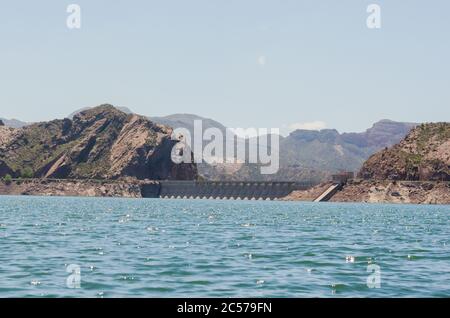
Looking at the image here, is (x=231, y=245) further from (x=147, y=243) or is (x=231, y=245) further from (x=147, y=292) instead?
(x=147, y=292)

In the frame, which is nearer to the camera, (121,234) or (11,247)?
(11,247)

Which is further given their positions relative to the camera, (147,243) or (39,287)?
(147,243)

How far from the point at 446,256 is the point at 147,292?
110 ft

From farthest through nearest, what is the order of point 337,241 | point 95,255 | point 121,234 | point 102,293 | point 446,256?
point 121,234 → point 337,241 → point 446,256 → point 95,255 → point 102,293

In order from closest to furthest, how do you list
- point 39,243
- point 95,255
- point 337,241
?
1. point 95,255
2. point 39,243
3. point 337,241

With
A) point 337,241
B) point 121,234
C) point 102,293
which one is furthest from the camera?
point 121,234

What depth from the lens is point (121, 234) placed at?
284ft

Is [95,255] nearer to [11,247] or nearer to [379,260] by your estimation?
[11,247]

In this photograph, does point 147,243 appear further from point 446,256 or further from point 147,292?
point 147,292

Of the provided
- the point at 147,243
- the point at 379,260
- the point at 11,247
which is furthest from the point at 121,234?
the point at 379,260
